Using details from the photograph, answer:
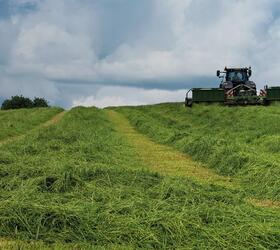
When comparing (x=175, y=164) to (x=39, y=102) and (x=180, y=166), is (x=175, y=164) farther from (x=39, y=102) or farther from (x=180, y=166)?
(x=39, y=102)

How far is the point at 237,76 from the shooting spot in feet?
146

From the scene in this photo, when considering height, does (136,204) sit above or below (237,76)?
below

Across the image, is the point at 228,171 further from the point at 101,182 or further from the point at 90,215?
the point at 90,215

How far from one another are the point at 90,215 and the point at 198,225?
58.8 inches

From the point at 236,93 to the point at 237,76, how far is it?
90.8 inches

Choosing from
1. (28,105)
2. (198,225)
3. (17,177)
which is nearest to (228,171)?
(17,177)

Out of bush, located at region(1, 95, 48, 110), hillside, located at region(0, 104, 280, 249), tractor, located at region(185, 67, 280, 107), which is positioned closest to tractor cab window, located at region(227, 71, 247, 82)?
tractor, located at region(185, 67, 280, 107)

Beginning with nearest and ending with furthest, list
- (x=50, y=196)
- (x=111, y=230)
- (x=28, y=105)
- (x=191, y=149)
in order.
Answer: (x=111, y=230), (x=50, y=196), (x=191, y=149), (x=28, y=105)

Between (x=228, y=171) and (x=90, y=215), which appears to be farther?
(x=228, y=171)

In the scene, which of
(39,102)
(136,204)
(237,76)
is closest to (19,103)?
(39,102)

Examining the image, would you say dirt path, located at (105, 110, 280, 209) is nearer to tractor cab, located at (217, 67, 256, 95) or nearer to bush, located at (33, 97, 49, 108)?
tractor cab, located at (217, 67, 256, 95)

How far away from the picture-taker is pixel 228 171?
47.5ft

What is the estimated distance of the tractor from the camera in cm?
4097

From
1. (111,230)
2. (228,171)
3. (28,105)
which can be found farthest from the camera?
(28,105)
